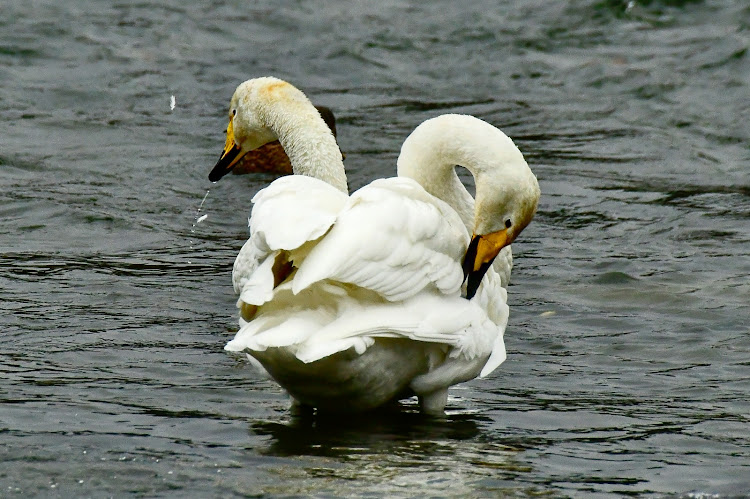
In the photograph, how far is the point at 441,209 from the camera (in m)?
6.45

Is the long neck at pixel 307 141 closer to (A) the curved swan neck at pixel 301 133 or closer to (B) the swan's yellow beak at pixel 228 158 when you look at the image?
(A) the curved swan neck at pixel 301 133

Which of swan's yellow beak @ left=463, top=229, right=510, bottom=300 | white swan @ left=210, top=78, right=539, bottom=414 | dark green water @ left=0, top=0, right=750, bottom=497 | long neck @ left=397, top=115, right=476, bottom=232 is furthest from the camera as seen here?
long neck @ left=397, top=115, right=476, bottom=232

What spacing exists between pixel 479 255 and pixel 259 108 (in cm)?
275

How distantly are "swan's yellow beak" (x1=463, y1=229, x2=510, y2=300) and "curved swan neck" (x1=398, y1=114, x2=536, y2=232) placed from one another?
89mm

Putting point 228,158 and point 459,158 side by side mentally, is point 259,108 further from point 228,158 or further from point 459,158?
point 459,158

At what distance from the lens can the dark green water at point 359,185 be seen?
19.0ft

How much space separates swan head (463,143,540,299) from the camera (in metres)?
6.44

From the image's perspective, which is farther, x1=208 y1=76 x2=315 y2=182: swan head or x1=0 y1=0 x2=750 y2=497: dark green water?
x1=208 y1=76 x2=315 y2=182: swan head

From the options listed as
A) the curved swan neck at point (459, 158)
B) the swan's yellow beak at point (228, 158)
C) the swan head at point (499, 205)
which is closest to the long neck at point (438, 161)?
the curved swan neck at point (459, 158)

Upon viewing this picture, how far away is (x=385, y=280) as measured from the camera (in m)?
5.71

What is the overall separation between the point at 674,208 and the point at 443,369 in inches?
226

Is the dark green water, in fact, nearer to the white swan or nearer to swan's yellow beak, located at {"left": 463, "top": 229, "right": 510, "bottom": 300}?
the white swan

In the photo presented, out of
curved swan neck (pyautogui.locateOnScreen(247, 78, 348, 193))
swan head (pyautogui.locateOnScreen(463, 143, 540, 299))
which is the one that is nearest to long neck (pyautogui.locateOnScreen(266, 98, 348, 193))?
curved swan neck (pyautogui.locateOnScreen(247, 78, 348, 193))

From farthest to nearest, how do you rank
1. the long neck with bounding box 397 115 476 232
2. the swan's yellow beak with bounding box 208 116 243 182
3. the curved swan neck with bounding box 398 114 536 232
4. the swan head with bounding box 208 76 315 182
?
the swan's yellow beak with bounding box 208 116 243 182 → the swan head with bounding box 208 76 315 182 → the long neck with bounding box 397 115 476 232 → the curved swan neck with bounding box 398 114 536 232
